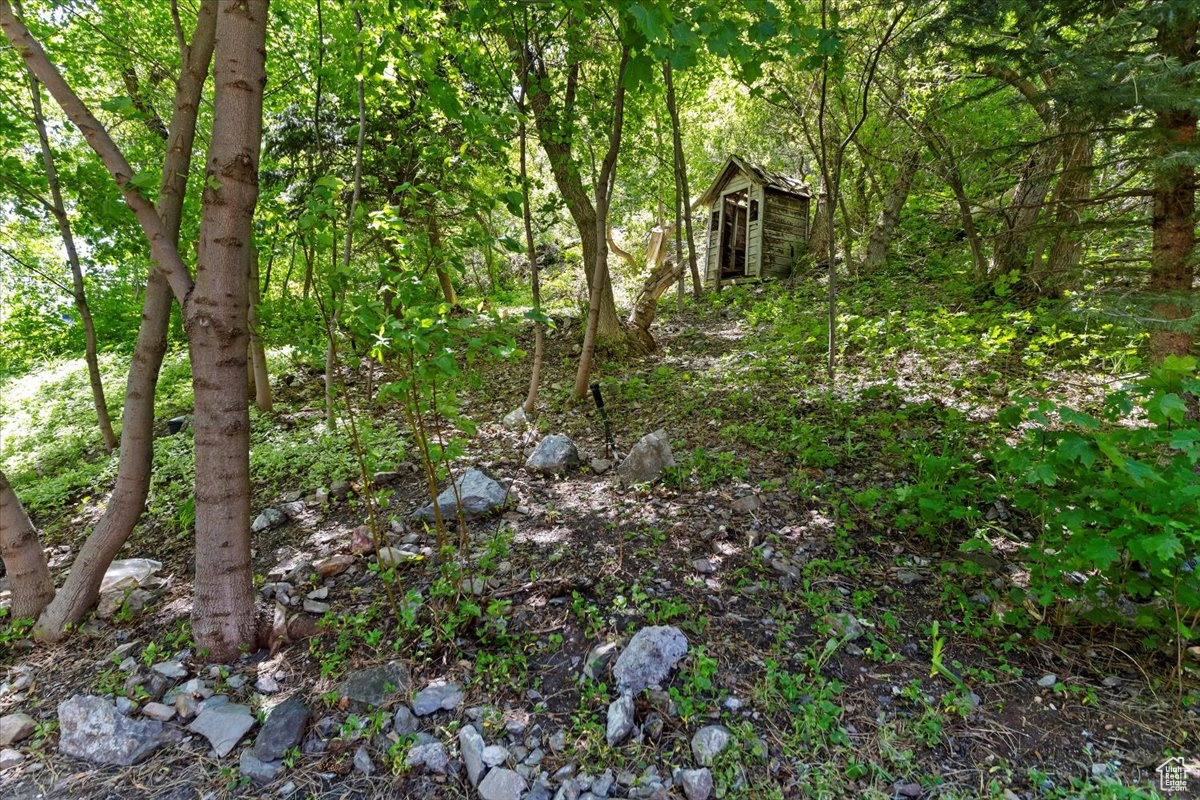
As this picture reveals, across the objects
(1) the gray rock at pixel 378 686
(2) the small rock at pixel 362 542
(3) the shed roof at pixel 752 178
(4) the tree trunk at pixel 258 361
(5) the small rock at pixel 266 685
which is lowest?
(5) the small rock at pixel 266 685

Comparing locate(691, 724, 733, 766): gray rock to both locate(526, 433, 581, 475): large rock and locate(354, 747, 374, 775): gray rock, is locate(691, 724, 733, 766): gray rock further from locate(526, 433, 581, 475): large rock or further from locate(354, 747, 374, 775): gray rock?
locate(526, 433, 581, 475): large rock

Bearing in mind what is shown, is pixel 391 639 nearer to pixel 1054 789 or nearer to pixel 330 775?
pixel 330 775

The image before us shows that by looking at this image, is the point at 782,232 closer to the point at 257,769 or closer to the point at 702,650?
the point at 702,650

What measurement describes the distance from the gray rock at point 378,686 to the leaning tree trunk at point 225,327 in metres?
0.69

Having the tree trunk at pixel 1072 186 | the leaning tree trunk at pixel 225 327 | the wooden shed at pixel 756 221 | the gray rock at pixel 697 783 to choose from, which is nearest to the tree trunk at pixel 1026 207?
the tree trunk at pixel 1072 186

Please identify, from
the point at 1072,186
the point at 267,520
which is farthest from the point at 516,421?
the point at 1072,186

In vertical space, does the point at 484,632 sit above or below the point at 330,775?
above

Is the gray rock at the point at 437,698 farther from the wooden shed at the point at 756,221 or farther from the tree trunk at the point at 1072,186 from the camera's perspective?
the wooden shed at the point at 756,221

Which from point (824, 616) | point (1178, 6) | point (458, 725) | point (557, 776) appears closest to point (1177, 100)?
point (1178, 6)

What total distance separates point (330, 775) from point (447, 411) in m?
1.43

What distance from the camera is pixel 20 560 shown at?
105 inches

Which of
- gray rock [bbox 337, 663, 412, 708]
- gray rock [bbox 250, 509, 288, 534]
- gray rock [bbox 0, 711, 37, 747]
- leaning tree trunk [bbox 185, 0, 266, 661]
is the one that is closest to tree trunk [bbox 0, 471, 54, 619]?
gray rock [bbox 0, 711, 37, 747]

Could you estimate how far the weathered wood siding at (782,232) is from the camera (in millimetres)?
11461

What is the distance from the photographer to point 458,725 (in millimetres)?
1937
